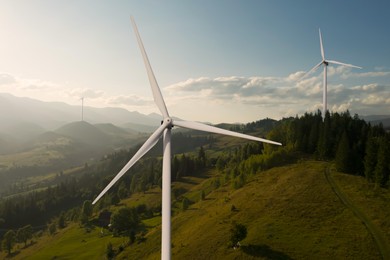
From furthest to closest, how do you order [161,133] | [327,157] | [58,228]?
[58,228] < [327,157] < [161,133]

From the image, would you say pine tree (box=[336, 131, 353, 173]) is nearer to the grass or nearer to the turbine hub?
the grass

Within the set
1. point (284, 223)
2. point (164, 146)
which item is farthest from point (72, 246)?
point (164, 146)

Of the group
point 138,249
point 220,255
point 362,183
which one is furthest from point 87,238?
point 362,183

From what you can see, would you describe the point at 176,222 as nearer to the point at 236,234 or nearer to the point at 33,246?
the point at 236,234

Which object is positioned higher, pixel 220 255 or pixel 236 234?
pixel 236 234

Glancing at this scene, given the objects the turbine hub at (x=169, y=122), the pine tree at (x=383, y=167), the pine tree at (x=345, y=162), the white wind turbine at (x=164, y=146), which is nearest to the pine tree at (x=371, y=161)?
the pine tree at (x=383, y=167)

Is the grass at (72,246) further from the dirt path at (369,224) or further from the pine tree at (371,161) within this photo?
the pine tree at (371,161)
